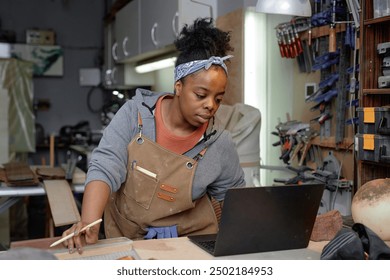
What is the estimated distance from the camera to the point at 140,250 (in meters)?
1.21

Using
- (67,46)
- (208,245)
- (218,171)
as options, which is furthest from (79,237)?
(67,46)

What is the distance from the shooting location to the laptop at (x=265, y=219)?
Answer: 1.14 meters

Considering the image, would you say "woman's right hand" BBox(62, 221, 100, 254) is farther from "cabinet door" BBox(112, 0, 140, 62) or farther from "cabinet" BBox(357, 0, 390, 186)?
"cabinet door" BBox(112, 0, 140, 62)

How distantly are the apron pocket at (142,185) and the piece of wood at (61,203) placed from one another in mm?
621

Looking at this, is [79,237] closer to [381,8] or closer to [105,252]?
[105,252]

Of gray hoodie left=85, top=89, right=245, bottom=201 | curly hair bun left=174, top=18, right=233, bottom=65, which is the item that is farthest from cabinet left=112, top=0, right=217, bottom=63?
gray hoodie left=85, top=89, right=245, bottom=201

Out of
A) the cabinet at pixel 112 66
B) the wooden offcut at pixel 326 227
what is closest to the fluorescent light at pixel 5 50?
the cabinet at pixel 112 66

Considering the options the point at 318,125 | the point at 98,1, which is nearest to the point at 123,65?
the point at 98,1

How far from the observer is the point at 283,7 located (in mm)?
→ 1936

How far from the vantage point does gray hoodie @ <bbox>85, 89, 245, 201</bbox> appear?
1.51 metres

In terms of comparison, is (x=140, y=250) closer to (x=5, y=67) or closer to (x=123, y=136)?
(x=123, y=136)

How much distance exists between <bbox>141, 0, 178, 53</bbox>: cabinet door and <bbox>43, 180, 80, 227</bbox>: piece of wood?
127 cm

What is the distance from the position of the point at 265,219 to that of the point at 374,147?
77 centimetres
